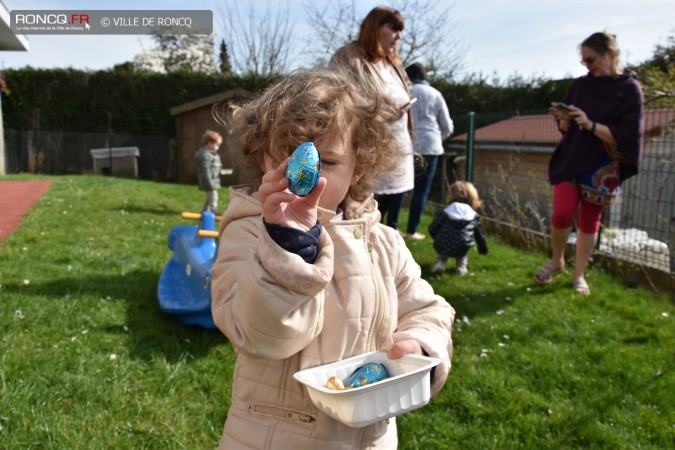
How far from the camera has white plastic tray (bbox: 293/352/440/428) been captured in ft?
3.68

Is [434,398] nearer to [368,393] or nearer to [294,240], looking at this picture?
[368,393]

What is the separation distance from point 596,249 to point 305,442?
5023mm

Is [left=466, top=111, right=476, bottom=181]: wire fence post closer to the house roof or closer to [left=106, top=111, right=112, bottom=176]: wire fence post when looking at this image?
the house roof

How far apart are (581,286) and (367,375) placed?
3837mm

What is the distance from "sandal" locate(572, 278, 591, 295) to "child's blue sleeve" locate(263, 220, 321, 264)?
4008mm

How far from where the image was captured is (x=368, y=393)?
3.72 ft

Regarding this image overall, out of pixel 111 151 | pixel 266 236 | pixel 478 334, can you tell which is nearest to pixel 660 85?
pixel 478 334

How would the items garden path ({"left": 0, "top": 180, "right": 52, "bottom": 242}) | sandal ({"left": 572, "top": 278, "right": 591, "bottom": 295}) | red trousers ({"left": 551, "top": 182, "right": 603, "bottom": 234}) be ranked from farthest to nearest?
1. garden path ({"left": 0, "top": 180, "right": 52, "bottom": 242})
2. sandal ({"left": 572, "top": 278, "right": 591, "bottom": 295})
3. red trousers ({"left": 551, "top": 182, "right": 603, "bottom": 234})

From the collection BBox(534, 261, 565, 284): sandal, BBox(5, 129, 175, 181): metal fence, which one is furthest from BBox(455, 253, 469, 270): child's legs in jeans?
BBox(5, 129, 175, 181): metal fence

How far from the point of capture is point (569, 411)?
276 cm

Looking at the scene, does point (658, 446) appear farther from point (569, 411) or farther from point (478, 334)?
point (478, 334)

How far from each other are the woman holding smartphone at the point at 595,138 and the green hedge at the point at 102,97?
14.0 metres

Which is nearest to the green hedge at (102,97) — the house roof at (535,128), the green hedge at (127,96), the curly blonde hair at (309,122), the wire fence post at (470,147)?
the green hedge at (127,96)

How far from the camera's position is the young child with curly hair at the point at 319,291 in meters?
1.14
